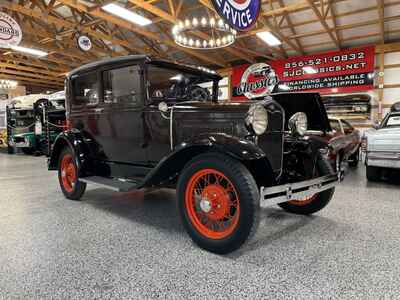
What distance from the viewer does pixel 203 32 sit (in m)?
8.98

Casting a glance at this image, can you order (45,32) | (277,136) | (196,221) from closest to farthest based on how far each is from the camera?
(196,221) → (277,136) → (45,32)

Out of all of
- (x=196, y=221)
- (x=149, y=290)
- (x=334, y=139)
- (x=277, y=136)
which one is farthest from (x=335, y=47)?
(x=149, y=290)

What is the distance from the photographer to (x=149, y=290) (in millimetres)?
1451

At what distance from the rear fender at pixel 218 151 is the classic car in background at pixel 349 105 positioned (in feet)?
27.9

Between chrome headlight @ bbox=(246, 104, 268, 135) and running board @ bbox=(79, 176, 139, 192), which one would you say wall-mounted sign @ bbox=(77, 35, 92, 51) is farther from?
chrome headlight @ bbox=(246, 104, 268, 135)

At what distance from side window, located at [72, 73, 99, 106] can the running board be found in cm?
84

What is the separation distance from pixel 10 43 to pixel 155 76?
16.1 ft

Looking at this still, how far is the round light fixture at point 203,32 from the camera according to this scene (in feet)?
19.8

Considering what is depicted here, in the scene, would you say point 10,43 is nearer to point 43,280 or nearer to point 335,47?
point 43,280

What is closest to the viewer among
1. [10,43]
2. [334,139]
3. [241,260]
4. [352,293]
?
[352,293]

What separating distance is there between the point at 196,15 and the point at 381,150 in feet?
21.1

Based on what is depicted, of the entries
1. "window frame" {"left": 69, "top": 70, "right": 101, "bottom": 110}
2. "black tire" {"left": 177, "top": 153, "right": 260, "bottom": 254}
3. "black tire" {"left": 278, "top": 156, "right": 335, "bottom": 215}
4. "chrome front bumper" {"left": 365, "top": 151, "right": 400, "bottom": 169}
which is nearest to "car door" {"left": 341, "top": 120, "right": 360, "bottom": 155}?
"chrome front bumper" {"left": 365, "top": 151, "right": 400, "bottom": 169}

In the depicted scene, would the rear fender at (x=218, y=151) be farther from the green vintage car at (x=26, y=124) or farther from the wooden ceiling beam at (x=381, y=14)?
the green vintage car at (x=26, y=124)

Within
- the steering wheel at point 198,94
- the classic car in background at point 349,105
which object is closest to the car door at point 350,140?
the classic car in background at point 349,105
